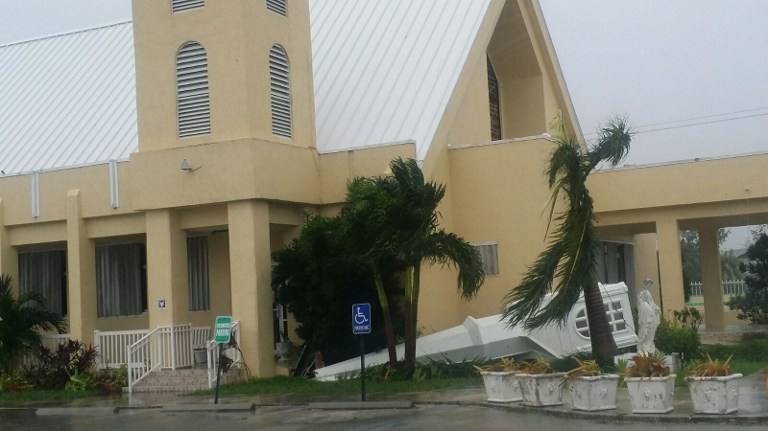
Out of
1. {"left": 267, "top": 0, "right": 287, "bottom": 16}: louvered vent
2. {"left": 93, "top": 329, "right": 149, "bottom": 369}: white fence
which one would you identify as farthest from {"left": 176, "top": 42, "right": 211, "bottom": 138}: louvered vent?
{"left": 93, "top": 329, "right": 149, "bottom": 369}: white fence

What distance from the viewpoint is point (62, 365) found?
86.3 ft

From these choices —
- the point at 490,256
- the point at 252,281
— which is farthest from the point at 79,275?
the point at 490,256

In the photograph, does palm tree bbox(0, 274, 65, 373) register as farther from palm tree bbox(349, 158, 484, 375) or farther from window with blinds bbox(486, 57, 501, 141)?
window with blinds bbox(486, 57, 501, 141)

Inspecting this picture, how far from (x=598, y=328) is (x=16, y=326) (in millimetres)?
14537

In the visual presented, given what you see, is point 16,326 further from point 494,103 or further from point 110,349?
point 494,103

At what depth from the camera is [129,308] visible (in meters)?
30.1

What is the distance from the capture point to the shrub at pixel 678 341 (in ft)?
73.4

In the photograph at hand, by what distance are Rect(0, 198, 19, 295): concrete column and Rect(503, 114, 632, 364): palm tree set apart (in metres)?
14.8

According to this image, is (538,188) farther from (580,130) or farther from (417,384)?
(580,130)

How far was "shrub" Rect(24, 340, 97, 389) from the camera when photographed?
2622cm

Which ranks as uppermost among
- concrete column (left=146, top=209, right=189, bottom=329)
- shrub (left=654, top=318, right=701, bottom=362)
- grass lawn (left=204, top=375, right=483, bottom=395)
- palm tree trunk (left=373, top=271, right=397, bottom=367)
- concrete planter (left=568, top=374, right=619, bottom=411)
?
concrete column (left=146, top=209, right=189, bottom=329)

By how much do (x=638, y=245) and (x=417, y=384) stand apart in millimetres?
19316

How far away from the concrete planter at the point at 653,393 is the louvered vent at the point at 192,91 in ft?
42.4

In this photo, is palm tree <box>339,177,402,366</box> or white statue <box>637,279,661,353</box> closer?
white statue <box>637,279,661,353</box>
